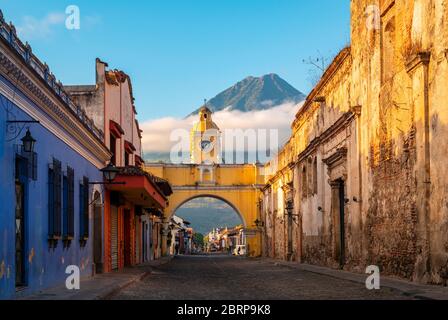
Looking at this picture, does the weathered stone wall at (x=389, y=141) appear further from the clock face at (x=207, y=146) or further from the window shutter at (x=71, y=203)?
the clock face at (x=207, y=146)

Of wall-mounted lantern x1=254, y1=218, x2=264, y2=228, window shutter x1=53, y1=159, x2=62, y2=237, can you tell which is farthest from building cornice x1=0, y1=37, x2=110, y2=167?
wall-mounted lantern x1=254, y1=218, x2=264, y2=228

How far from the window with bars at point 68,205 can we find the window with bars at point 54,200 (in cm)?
90

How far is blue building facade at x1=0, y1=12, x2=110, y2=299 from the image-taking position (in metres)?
10.9

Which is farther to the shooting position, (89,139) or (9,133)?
(89,139)

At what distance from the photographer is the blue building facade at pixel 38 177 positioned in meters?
10.9

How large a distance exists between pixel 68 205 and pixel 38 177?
3.34 meters

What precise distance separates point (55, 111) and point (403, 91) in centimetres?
729

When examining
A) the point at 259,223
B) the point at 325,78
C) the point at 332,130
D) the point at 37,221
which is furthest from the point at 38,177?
the point at 259,223

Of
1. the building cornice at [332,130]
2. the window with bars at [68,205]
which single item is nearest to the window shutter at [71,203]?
the window with bars at [68,205]

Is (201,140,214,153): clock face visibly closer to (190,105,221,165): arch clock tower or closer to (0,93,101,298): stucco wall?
(190,105,221,165): arch clock tower

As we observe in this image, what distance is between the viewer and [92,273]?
19750mm

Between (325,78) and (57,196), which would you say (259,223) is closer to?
(325,78)
